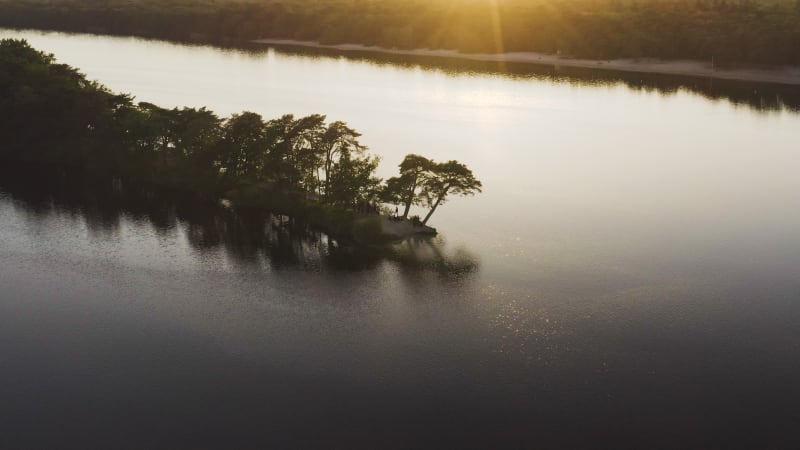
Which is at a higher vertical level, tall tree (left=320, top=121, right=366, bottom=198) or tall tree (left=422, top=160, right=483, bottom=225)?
tall tree (left=320, top=121, right=366, bottom=198)

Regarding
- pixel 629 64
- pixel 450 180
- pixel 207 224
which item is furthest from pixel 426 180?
pixel 629 64

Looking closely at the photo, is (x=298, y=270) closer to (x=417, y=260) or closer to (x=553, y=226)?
(x=417, y=260)

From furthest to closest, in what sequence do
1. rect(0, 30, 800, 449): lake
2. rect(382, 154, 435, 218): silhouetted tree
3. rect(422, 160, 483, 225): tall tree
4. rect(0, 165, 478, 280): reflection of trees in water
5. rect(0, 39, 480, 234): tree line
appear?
rect(0, 39, 480, 234): tree line, rect(382, 154, 435, 218): silhouetted tree, rect(422, 160, 483, 225): tall tree, rect(0, 165, 478, 280): reflection of trees in water, rect(0, 30, 800, 449): lake

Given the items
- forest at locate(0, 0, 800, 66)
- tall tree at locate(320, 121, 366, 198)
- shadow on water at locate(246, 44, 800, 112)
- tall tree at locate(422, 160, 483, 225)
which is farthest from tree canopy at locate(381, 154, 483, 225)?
forest at locate(0, 0, 800, 66)

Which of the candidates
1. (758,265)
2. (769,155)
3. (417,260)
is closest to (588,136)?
(769,155)

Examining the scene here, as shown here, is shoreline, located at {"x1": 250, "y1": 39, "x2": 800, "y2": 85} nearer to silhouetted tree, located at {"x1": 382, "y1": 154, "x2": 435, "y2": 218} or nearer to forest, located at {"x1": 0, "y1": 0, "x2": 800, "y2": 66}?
forest, located at {"x1": 0, "y1": 0, "x2": 800, "y2": 66}

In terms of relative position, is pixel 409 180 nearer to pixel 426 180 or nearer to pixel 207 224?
pixel 426 180

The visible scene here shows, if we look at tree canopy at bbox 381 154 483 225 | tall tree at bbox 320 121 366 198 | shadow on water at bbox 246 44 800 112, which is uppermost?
shadow on water at bbox 246 44 800 112
